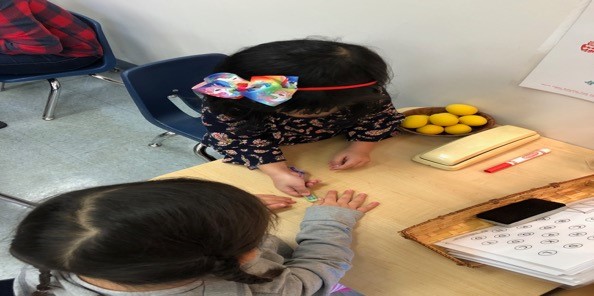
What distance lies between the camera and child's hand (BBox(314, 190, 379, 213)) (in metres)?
1.17

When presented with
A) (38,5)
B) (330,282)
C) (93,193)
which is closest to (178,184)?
(93,193)

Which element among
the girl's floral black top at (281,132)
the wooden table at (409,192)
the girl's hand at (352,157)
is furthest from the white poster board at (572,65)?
the girl's hand at (352,157)

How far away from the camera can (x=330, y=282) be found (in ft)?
3.09

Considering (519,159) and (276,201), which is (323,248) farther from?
(519,159)

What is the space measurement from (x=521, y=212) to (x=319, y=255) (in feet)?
1.26

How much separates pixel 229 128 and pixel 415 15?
2.07ft

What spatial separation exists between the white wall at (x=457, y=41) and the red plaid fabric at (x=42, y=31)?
109 cm

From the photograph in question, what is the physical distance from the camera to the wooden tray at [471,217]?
3.48ft

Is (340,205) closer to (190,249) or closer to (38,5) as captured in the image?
(190,249)

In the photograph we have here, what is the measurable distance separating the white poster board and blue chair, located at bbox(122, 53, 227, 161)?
3.26ft

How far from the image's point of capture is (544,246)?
3.16 feet

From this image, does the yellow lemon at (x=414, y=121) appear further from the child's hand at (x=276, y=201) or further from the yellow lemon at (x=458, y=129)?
Result: the child's hand at (x=276, y=201)

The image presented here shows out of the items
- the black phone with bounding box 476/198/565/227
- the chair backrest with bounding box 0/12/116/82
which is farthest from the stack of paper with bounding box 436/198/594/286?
the chair backrest with bounding box 0/12/116/82

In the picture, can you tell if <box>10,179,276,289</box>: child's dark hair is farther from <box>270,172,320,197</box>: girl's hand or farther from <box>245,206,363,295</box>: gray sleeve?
<box>270,172,320,197</box>: girl's hand
